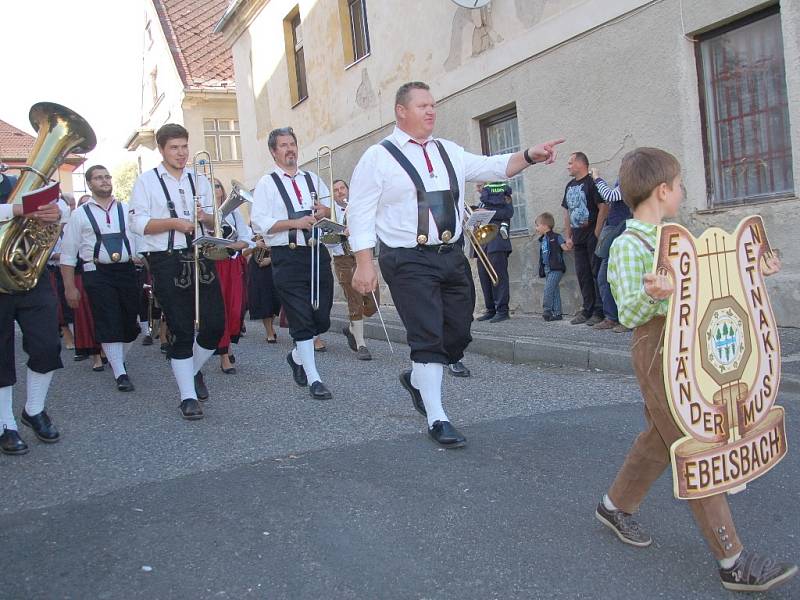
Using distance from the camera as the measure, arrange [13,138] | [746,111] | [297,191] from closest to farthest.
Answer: [297,191]
[746,111]
[13,138]

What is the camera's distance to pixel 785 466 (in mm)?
3852

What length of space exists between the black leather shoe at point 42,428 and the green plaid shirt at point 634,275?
3.74m

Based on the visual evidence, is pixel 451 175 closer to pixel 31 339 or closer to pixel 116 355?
pixel 31 339

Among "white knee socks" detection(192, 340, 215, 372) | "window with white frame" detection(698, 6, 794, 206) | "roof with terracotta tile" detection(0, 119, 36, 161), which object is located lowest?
"white knee socks" detection(192, 340, 215, 372)

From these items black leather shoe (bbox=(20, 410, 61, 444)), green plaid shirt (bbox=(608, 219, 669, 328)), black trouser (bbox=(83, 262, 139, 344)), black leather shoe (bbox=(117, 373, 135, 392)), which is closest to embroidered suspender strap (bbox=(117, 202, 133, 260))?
black trouser (bbox=(83, 262, 139, 344))

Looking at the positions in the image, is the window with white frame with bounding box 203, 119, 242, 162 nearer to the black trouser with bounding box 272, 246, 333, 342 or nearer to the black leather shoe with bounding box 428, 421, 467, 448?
the black trouser with bounding box 272, 246, 333, 342

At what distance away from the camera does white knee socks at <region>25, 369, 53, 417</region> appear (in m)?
4.96

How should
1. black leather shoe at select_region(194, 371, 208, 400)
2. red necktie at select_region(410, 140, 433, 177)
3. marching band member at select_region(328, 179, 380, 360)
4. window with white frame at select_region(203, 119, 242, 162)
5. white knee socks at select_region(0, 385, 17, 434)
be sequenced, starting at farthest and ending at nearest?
window with white frame at select_region(203, 119, 242, 162) → marching band member at select_region(328, 179, 380, 360) → black leather shoe at select_region(194, 371, 208, 400) → white knee socks at select_region(0, 385, 17, 434) → red necktie at select_region(410, 140, 433, 177)

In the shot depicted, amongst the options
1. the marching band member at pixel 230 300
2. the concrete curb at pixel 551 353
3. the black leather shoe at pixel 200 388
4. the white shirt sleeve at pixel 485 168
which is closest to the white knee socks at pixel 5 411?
the black leather shoe at pixel 200 388

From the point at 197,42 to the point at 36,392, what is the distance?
25.5 m

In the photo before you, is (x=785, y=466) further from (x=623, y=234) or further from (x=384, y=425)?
(x=384, y=425)

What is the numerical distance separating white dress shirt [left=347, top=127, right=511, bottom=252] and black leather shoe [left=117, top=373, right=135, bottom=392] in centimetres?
321

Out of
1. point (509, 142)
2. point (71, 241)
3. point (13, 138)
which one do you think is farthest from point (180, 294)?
point (13, 138)

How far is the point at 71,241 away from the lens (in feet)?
22.0
